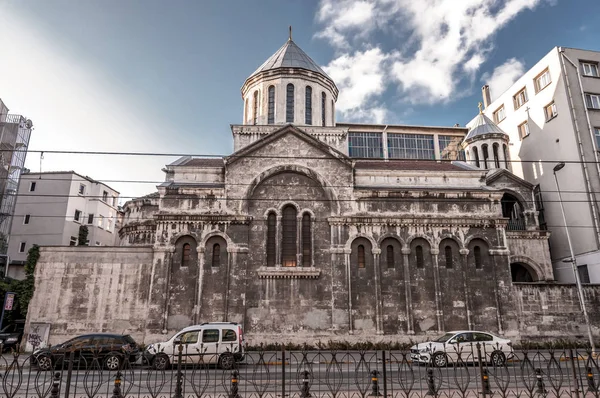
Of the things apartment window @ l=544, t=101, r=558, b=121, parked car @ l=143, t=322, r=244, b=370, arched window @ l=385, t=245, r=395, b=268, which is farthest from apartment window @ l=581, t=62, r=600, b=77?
parked car @ l=143, t=322, r=244, b=370

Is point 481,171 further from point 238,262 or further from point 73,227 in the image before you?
point 73,227

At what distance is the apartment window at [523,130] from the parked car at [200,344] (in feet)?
104

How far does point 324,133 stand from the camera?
Result: 2805cm

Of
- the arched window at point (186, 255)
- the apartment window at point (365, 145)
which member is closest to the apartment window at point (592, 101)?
the apartment window at point (365, 145)

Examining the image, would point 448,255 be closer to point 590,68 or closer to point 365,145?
point 590,68

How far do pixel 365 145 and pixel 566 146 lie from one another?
18.9m

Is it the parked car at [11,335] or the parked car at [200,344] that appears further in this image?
the parked car at [11,335]

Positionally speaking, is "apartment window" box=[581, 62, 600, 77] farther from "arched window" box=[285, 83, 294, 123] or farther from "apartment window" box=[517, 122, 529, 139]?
"arched window" box=[285, 83, 294, 123]

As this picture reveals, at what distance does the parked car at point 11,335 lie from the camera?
21.1 meters

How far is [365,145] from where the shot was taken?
4406 cm

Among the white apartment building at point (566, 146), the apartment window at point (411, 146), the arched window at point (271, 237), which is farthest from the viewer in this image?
the apartment window at point (411, 146)

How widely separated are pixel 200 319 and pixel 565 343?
802 inches

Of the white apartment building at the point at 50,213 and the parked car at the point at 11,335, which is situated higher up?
the white apartment building at the point at 50,213

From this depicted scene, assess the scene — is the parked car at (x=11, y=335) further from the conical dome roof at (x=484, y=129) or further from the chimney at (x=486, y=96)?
the chimney at (x=486, y=96)
